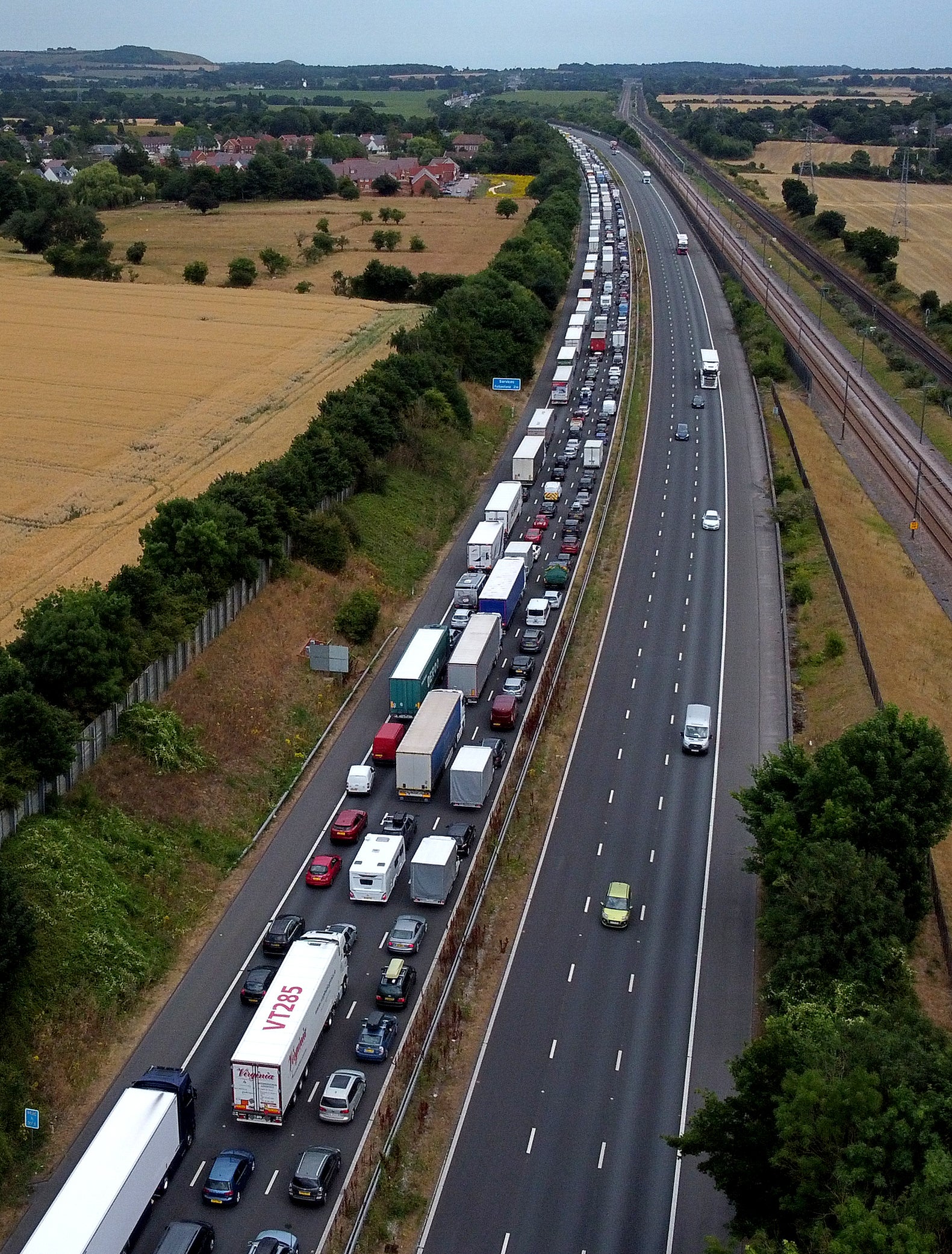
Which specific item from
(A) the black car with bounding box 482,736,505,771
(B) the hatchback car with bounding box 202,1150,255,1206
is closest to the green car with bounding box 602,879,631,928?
(A) the black car with bounding box 482,736,505,771

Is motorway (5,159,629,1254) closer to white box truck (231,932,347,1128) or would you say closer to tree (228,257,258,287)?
white box truck (231,932,347,1128)

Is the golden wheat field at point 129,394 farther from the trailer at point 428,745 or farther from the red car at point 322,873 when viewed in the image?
Result: the red car at point 322,873

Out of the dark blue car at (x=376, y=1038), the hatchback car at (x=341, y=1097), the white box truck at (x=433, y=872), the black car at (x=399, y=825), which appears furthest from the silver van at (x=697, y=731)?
the hatchback car at (x=341, y=1097)

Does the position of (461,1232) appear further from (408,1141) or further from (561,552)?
(561,552)

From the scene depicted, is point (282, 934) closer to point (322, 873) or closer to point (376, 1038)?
point (322, 873)

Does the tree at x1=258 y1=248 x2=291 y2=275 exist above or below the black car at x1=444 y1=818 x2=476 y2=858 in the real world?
above

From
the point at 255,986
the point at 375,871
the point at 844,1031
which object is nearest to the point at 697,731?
the point at 375,871
